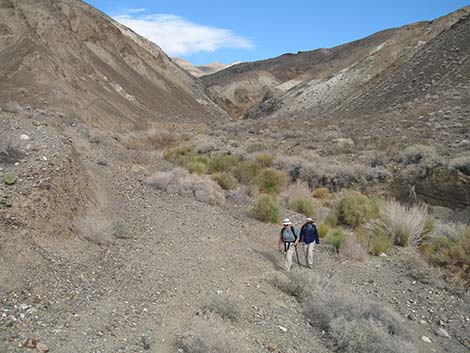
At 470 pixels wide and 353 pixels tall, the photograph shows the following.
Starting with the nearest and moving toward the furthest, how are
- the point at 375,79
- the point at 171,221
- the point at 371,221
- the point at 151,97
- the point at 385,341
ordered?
1. the point at 385,341
2. the point at 171,221
3. the point at 371,221
4. the point at 375,79
5. the point at 151,97

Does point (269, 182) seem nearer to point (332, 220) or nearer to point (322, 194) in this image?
point (322, 194)

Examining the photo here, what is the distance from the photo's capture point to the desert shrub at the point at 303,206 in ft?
44.5

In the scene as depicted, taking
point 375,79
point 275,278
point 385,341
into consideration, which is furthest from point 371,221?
point 375,79

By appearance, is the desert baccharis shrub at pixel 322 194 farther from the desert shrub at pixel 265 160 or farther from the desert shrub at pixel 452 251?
the desert shrub at pixel 452 251

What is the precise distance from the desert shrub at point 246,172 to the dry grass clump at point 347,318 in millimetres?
8392

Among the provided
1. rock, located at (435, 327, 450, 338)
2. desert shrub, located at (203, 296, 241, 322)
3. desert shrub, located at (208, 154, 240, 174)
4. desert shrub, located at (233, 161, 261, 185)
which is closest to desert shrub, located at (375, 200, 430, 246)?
rock, located at (435, 327, 450, 338)

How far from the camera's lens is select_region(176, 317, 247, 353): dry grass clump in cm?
530

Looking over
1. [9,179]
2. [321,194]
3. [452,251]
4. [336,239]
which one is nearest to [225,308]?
[9,179]

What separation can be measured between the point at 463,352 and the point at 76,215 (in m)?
6.62

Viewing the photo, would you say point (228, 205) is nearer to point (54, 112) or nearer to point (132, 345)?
point (132, 345)

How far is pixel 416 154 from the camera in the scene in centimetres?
1761

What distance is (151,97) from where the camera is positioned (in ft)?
172

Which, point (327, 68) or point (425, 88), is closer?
point (425, 88)

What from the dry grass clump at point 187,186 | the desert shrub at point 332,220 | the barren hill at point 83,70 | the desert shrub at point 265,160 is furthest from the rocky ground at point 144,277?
the barren hill at point 83,70
